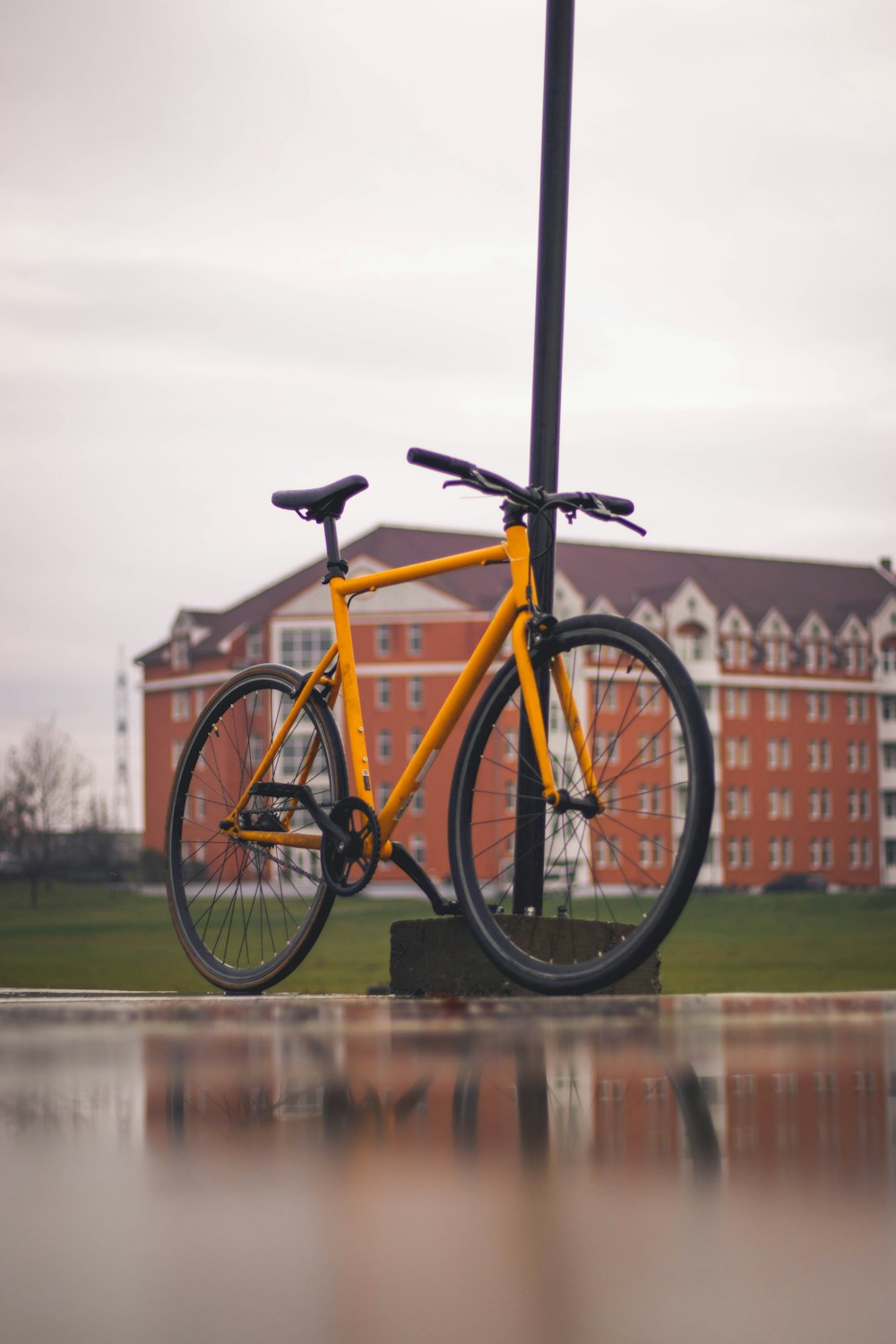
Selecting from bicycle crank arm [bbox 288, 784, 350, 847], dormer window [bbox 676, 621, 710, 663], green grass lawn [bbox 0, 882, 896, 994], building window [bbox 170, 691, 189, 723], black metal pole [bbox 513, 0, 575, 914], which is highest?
dormer window [bbox 676, 621, 710, 663]

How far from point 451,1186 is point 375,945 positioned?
52019mm

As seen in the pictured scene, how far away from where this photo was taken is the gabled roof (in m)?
76.3

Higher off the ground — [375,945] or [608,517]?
[608,517]

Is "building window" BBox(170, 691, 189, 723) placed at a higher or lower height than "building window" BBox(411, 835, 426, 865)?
higher

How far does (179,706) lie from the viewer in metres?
80.4

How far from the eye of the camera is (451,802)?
11.3 feet

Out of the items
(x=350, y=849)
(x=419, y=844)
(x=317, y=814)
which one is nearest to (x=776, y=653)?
(x=419, y=844)

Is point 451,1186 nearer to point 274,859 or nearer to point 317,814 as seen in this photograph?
point 317,814

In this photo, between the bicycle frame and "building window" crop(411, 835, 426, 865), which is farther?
"building window" crop(411, 835, 426, 865)

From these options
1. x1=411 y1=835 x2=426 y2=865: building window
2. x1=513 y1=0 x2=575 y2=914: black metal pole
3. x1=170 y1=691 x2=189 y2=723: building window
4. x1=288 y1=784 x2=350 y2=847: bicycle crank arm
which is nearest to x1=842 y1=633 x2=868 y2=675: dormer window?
x1=411 y1=835 x2=426 y2=865: building window

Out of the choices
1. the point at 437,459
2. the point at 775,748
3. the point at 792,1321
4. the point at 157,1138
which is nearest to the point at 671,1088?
the point at 157,1138

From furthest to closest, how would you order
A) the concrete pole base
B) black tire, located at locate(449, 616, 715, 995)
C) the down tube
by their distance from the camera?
the concrete pole base, the down tube, black tire, located at locate(449, 616, 715, 995)

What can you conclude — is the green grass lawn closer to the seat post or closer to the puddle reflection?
the seat post

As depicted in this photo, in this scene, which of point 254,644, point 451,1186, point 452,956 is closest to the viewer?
point 451,1186
